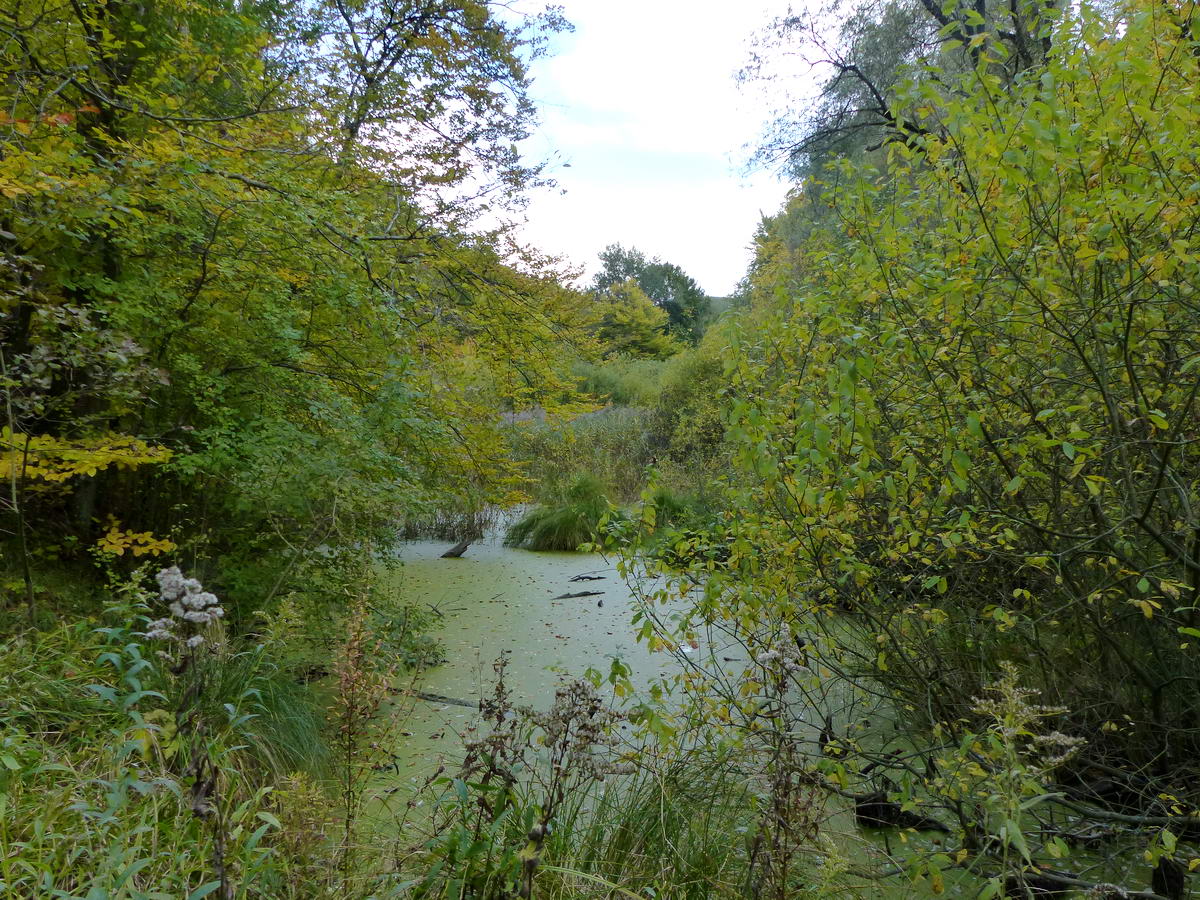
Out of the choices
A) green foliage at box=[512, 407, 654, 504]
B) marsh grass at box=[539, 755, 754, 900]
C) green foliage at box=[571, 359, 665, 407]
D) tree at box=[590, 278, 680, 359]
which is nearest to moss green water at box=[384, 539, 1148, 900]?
marsh grass at box=[539, 755, 754, 900]

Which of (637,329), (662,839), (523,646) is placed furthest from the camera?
(637,329)

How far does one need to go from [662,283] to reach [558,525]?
89.4 ft

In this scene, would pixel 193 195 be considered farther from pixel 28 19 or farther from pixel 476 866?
pixel 476 866

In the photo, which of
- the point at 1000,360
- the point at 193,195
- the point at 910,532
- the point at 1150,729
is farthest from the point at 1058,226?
the point at 193,195

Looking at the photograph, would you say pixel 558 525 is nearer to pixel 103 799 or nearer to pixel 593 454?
pixel 593 454

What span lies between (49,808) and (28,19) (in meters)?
3.55

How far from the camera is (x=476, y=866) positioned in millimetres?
1686

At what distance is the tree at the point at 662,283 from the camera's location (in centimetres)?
2772

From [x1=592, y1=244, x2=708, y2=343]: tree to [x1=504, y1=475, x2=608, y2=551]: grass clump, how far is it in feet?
57.1

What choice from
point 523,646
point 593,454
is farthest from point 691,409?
point 523,646

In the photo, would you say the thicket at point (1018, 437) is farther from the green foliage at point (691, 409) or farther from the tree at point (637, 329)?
the tree at point (637, 329)

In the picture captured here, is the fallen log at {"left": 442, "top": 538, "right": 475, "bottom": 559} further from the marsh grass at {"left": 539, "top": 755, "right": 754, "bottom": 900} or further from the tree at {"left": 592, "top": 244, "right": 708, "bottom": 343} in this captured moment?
the tree at {"left": 592, "top": 244, "right": 708, "bottom": 343}

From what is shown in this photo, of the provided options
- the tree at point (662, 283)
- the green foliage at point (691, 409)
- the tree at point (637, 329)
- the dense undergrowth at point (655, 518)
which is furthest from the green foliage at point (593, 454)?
the tree at point (662, 283)

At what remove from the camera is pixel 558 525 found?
24.9 ft
